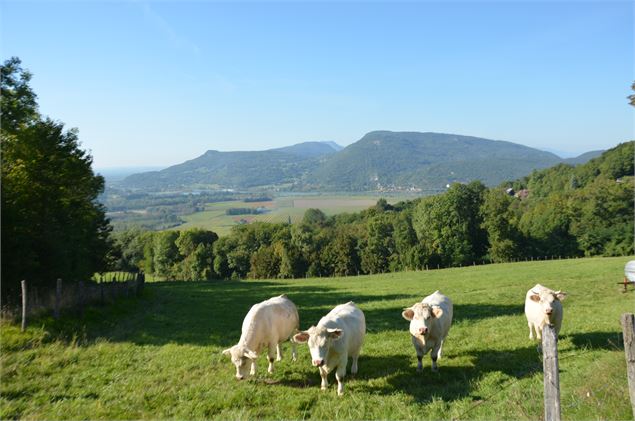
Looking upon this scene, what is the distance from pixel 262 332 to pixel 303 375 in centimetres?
157

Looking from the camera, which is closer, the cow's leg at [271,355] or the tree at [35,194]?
the cow's leg at [271,355]

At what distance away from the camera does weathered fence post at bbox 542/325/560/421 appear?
17.7 ft

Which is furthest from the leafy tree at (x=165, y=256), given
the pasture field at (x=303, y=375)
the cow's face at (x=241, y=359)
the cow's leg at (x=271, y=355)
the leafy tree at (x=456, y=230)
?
the cow's face at (x=241, y=359)

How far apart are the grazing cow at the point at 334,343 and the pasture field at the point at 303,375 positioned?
18.2 inches

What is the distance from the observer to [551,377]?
17.8 ft

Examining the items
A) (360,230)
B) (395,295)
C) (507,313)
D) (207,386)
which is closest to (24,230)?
(207,386)

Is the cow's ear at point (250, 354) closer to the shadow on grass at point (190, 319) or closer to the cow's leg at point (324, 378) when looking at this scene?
the cow's leg at point (324, 378)

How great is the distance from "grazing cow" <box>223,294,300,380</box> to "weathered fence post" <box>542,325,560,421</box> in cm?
631

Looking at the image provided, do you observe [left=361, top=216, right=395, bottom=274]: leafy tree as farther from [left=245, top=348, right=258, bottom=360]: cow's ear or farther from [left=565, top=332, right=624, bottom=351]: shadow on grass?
[left=245, top=348, right=258, bottom=360]: cow's ear

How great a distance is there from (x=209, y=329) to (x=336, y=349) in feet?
32.0

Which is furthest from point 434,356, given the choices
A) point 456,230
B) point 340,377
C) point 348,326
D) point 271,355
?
point 456,230

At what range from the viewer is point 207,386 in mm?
Result: 9727

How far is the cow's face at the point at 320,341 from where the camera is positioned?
881cm

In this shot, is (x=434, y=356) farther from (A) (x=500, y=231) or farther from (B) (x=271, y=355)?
(A) (x=500, y=231)
